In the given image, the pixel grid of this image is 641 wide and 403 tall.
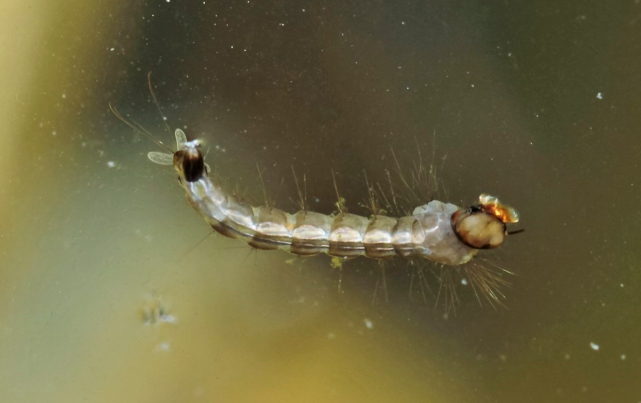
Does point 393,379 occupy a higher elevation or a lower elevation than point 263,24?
lower

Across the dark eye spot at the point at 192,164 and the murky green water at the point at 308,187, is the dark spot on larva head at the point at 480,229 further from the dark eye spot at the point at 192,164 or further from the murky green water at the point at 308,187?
the dark eye spot at the point at 192,164

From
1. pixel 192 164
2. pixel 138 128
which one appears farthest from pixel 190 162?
pixel 138 128

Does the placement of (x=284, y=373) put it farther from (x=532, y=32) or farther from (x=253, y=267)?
(x=532, y=32)

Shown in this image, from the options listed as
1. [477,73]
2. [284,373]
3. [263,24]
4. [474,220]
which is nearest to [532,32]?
[477,73]

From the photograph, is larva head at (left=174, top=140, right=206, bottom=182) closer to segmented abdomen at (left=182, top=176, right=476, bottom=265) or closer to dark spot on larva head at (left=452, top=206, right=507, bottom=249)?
segmented abdomen at (left=182, top=176, right=476, bottom=265)

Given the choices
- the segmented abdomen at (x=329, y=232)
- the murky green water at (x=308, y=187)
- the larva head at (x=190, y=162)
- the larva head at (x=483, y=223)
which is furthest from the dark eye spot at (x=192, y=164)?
the larva head at (x=483, y=223)

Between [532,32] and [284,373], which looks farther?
[284,373]
